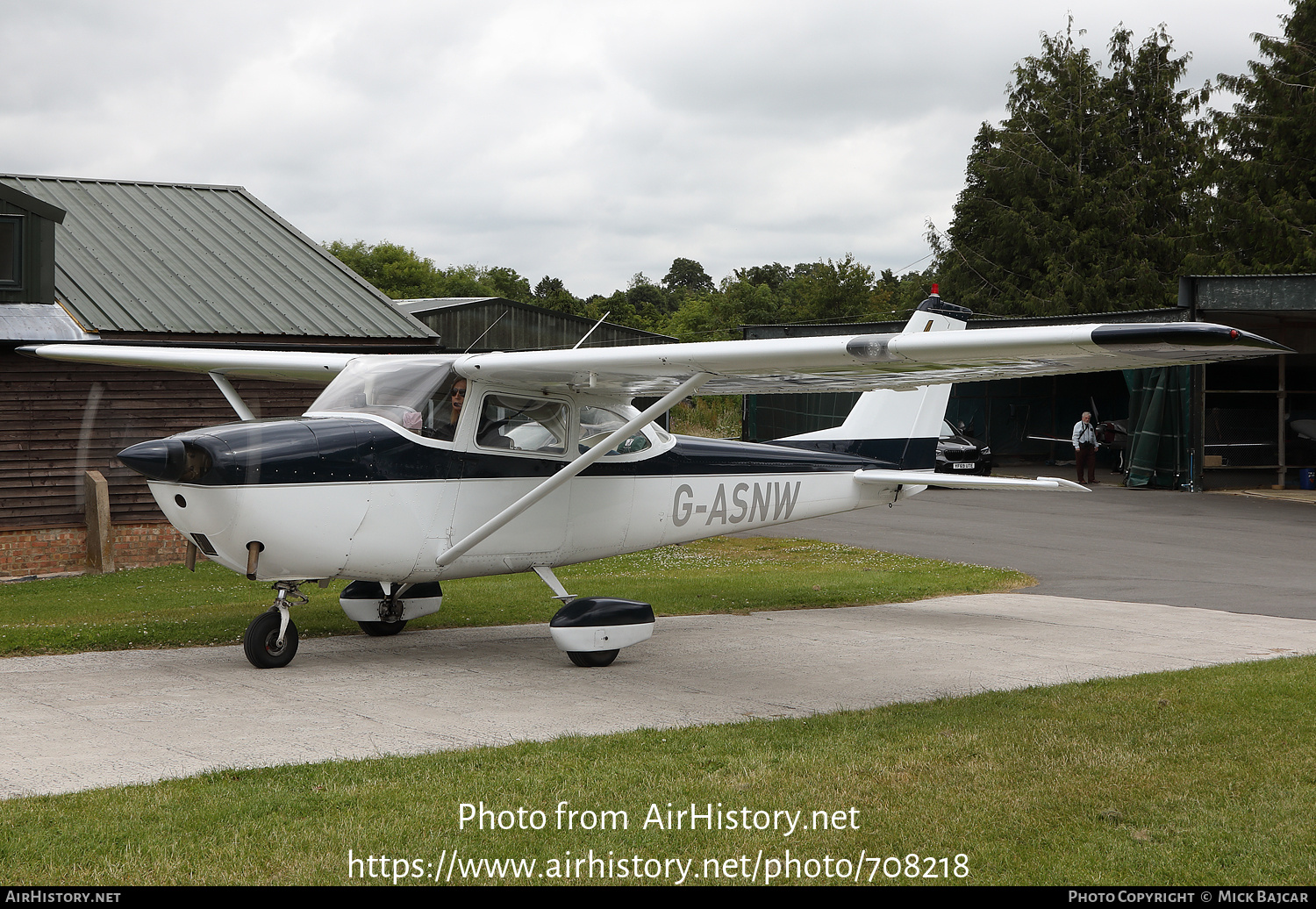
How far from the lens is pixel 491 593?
1302cm

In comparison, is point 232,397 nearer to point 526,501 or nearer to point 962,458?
point 526,501

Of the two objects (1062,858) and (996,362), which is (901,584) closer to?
(996,362)

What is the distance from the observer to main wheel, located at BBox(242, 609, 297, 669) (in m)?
8.40

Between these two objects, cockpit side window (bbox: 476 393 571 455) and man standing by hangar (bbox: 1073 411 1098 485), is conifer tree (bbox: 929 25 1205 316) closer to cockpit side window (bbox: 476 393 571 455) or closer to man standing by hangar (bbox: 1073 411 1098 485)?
man standing by hangar (bbox: 1073 411 1098 485)

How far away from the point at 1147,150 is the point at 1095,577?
41.4m

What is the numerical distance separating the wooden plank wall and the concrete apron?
8.75 m

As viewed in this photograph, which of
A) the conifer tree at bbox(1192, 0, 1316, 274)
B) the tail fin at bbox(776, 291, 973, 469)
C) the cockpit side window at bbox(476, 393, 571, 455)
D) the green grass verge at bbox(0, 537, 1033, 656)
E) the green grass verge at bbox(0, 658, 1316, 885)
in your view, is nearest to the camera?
the green grass verge at bbox(0, 658, 1316, 885)

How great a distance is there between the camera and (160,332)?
1728 centimetres

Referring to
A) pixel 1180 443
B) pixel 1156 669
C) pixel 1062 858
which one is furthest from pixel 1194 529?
pixel 1062 858

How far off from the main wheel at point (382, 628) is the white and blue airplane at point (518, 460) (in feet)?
0.05

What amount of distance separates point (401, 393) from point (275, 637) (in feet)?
6.57

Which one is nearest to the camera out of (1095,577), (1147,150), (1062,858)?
(1062,858)

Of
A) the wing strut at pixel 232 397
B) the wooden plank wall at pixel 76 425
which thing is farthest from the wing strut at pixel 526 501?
the wooden plank wall at pixel 76 425

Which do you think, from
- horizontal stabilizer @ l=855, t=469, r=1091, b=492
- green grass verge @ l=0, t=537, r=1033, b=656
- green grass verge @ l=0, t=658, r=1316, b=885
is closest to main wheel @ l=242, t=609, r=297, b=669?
green grass verge @ l=0, t=537, r=1033, b=656
